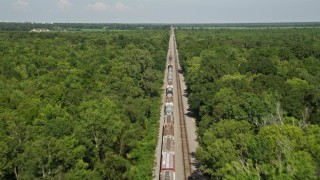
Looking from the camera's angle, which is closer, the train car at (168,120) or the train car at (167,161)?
the train car at (167,161)

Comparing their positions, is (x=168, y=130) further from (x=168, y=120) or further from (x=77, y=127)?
(x=77, y=127)

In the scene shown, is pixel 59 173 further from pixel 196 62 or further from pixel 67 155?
pixel 196 62

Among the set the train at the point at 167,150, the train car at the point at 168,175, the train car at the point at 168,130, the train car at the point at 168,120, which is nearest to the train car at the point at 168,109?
the train at the point at 167,150

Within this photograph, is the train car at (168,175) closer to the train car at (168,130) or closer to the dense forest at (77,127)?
the dense forest at (77,127)

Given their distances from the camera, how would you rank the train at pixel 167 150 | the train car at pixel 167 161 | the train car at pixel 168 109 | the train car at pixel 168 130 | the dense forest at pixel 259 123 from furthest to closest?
1. the train car at pixel 168 109
2. the train car at pixel 168 130
3. the train car at pixel 167 161
4. the train at pixel 167 150
5. the dense forest at pixel 259 123

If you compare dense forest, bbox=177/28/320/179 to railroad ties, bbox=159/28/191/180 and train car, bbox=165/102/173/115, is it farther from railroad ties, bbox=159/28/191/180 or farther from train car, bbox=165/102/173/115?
train car, bbox=165/102/173/115

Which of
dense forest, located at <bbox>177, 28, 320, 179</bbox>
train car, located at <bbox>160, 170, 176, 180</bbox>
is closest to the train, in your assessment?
train car, located at <bbox>160, 170, 176, 180</bbox>

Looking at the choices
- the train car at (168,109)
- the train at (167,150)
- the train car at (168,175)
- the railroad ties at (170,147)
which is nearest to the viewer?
the train car at (168,175)

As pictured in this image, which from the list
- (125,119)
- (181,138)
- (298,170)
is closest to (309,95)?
(181,138)
